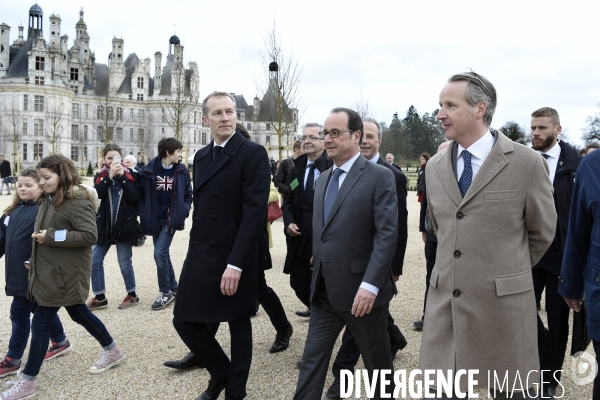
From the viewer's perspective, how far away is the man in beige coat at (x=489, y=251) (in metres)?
2.67

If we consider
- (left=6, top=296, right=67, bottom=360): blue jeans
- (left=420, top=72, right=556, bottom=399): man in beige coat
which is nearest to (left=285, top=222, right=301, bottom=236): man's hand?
(left=6, top=296, right=67, bottom=360): blue jeans


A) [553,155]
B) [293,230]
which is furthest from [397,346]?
[553,155]

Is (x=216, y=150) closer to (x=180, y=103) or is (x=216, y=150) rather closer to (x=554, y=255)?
(x=554, y=255)

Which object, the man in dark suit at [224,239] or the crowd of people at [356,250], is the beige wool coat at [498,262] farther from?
the man in dark suit at [224,239]

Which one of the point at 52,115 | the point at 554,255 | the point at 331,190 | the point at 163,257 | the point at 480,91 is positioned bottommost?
the point at 163,257

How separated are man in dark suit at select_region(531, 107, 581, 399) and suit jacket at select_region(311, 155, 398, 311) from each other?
5.38 feet

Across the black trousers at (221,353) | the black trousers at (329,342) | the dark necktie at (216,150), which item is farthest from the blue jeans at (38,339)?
the black trousers at (329,342)

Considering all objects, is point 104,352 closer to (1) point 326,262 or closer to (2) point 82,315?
(2) point 82,315

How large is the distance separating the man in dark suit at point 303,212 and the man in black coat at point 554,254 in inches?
78.8

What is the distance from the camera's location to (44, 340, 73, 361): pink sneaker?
16.2 feet

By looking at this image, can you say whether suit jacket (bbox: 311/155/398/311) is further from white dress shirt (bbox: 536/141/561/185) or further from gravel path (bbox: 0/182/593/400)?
white dress shirt (bbox: 536/141/561/185)

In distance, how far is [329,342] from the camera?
11.1ft

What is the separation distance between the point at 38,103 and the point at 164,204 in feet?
246

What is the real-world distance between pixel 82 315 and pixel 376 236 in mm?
2710
